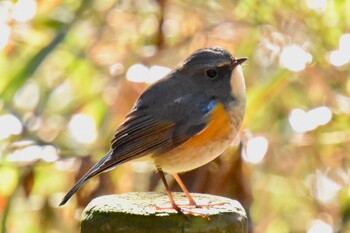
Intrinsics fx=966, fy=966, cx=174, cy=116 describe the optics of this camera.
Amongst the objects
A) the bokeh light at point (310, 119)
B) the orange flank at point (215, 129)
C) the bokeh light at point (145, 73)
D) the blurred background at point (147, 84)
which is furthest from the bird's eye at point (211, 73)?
the bokeh light at point (310, 119)

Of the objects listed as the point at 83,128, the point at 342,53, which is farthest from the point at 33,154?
the point at 342,53

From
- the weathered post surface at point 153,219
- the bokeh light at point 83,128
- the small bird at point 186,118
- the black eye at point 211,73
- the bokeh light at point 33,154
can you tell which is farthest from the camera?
the bokeh light at point 83,128

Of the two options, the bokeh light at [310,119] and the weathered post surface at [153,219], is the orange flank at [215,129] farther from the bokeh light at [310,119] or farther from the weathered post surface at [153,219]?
the bokeh light at [310,119]

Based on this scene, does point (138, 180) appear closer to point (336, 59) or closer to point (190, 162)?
point (336, 59)

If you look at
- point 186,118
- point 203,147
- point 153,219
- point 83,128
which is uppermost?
point 83,128

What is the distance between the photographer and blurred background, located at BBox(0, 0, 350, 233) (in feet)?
15.7

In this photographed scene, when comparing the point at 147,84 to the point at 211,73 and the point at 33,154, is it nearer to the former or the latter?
the point at 33,154

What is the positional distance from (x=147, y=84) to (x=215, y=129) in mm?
1251

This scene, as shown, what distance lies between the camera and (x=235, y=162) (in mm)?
4254

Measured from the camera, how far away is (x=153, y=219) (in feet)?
8.34

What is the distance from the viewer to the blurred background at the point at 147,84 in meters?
4.77

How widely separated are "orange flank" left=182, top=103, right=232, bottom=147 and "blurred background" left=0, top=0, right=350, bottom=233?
2.85 ft

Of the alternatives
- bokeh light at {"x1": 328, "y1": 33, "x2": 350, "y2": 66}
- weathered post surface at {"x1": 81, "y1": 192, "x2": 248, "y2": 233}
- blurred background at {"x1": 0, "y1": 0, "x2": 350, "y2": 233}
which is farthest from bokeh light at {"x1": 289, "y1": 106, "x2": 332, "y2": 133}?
weathered post surface at {"x1": 81, "y1": 192, "x2": 248, "y2": 233}

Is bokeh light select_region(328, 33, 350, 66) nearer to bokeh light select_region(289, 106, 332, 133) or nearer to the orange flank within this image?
bokeh light select_region(289, 106, 332, 133)
